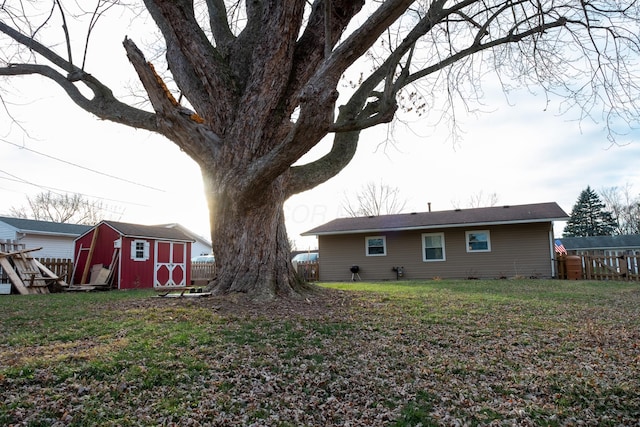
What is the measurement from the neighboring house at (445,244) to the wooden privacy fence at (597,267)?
642mm

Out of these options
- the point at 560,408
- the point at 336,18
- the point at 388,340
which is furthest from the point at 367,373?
the point at 336,18

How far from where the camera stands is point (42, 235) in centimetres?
2164

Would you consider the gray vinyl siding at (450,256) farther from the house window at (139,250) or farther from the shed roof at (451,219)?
the house window at (139,250)

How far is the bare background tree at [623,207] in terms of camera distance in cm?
4862

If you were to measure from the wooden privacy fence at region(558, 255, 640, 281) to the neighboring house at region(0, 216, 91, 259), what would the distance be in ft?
76.0

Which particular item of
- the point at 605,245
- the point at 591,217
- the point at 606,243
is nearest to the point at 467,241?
the point at 605,245

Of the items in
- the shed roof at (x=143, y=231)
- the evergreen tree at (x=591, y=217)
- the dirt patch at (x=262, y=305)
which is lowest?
the dirt patch at (x=262, y=305)

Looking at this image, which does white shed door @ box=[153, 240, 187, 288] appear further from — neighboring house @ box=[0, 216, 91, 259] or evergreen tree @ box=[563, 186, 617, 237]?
evergreen tree @ box=[563, 186, 617, 237]

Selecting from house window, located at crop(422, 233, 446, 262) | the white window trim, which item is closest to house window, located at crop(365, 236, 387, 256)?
house window, located at crop(422, 233, 446, 262)

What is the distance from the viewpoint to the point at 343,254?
19.7m

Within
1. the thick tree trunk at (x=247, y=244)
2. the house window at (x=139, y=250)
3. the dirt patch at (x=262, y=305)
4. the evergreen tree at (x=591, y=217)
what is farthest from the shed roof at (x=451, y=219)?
the evergreen tree at (x=591, y=217)

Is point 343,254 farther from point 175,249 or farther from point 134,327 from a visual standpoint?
point 134,327

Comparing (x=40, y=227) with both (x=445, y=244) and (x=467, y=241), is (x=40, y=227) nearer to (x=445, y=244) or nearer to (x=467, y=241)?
(x=445, y=244)

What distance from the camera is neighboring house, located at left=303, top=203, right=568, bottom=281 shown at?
1655cm
